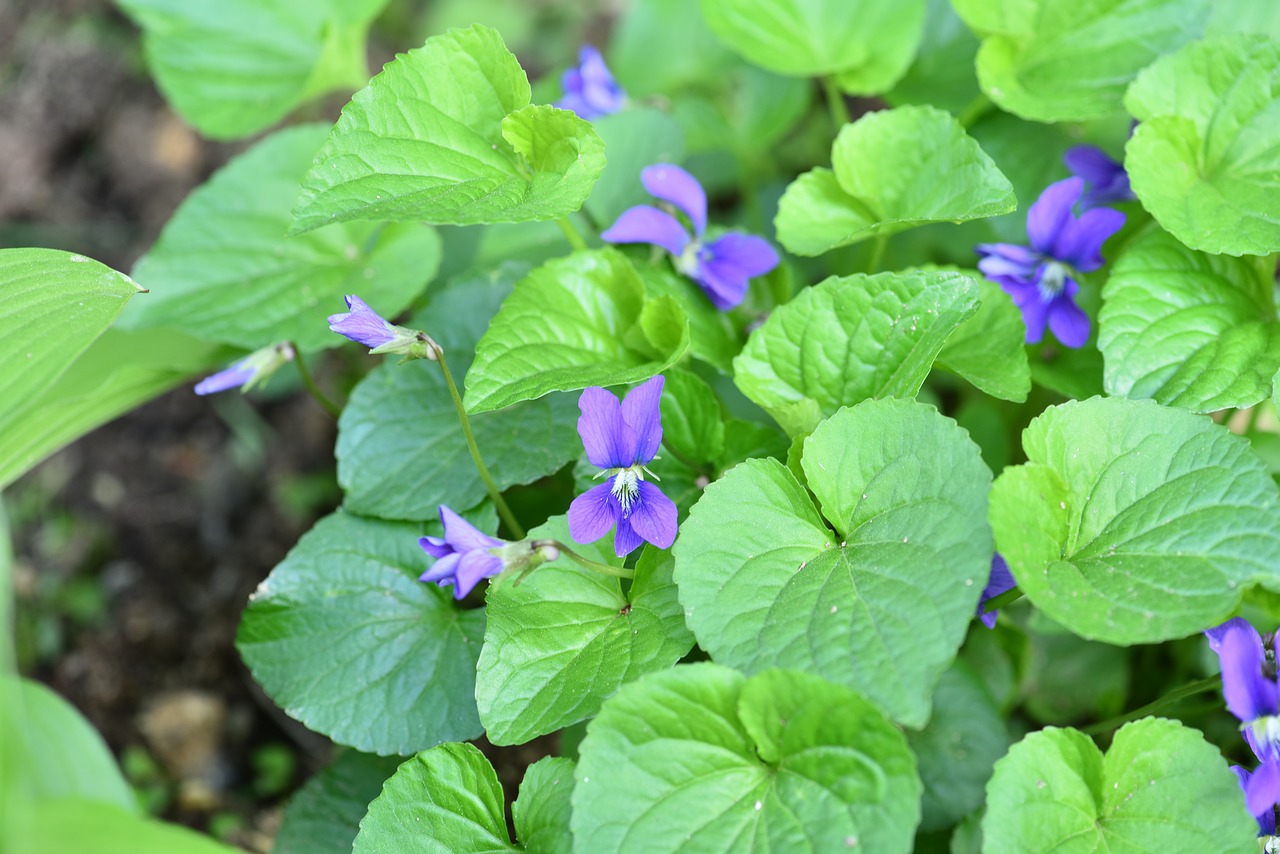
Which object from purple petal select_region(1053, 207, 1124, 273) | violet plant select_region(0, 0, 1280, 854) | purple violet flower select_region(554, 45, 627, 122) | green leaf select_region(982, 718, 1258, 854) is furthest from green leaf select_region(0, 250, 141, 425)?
purple petal select_region(1053, 207, 1124, 273)

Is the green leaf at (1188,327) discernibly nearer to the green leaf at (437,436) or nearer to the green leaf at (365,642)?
the green leaf at (437,436)

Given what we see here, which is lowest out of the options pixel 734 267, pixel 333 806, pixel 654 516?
pixel 333 806

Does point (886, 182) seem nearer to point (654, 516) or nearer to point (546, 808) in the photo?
point (654, 516)

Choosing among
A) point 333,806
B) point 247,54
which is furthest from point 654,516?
point 247,54

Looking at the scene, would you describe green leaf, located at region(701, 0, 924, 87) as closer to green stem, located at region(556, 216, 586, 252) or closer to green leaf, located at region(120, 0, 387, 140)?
green stem, located at region(556, 216, 586, 252)

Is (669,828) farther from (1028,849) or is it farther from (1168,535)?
(1168,535)

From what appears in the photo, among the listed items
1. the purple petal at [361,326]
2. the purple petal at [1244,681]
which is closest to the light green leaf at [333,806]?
the purple petal at [361,326]
